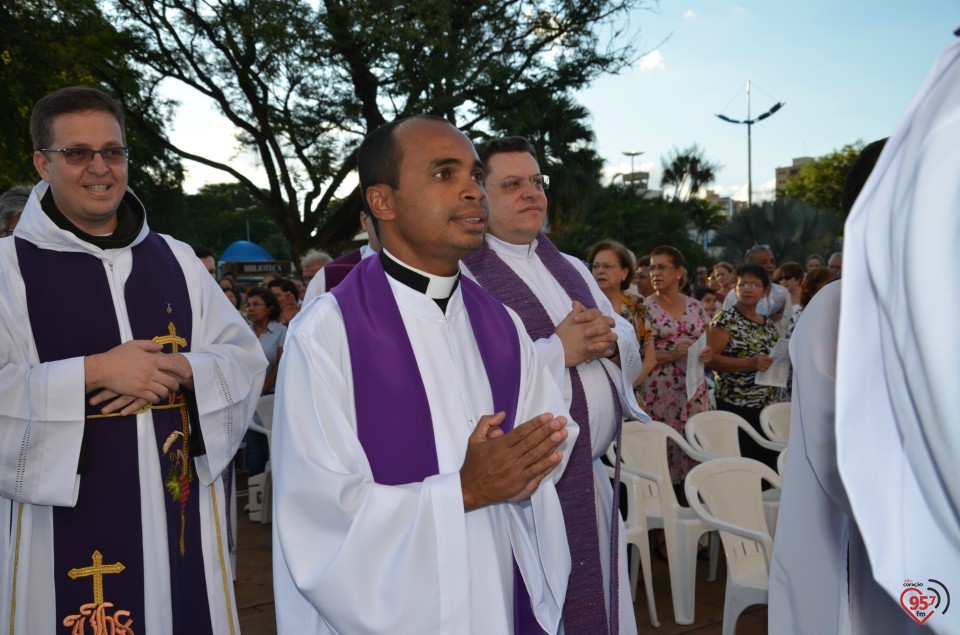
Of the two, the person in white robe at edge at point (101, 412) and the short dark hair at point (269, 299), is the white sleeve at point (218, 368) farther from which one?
the short dark hair at point (269, 299)

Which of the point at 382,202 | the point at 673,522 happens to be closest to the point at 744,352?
the point at 673,522

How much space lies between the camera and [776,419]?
629 cm

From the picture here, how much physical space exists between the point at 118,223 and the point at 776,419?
4.98 m

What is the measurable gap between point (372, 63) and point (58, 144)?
44.6 ft

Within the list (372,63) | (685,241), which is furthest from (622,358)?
(685,241)

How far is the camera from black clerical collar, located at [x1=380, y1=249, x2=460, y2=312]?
237 cm

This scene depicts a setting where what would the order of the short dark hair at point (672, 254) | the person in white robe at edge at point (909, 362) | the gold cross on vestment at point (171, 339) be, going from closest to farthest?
1. the person in white robe at edge at point (909, 362)
2. the gold cross on vestment at point (171, 339)
3. the short dark hair at point (672, 254)

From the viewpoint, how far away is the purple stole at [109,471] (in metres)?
2.72

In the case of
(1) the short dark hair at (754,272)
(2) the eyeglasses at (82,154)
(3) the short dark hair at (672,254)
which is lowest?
(1) the short dark hair at (754,272)

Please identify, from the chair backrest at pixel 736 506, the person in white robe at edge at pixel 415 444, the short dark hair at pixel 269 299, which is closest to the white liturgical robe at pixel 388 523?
the person in white robe at edge at pixel 415 444

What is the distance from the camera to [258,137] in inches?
677

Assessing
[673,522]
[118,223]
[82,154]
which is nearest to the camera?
[82,154]

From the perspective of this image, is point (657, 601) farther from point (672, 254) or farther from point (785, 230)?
point (785, 230)

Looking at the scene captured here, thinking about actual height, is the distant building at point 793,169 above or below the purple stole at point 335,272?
above
